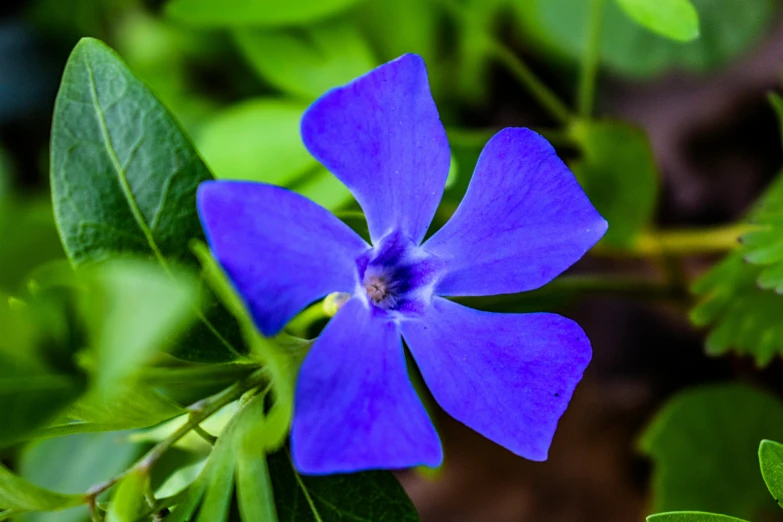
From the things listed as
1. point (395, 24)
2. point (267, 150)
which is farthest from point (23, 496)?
point (395, 24)

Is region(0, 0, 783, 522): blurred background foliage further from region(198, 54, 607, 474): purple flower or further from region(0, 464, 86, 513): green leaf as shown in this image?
region(198, 54, 607, 474): purple flower

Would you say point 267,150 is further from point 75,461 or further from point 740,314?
point 740,314

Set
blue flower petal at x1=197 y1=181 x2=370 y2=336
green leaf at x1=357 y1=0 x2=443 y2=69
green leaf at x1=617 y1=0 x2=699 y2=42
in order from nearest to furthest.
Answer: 1. blue flower petal at x1=197 y1=181 x2=370 y2=336
2. green leaf at x1=617 y1=0 x2=699 y2=42
3. green leaf at x1=357 y1=0 x2=443 y2=69

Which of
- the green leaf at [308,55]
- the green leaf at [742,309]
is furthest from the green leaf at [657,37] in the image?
the green leaf at [742,309]

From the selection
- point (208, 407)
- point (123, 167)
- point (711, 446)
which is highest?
point (123, 167)

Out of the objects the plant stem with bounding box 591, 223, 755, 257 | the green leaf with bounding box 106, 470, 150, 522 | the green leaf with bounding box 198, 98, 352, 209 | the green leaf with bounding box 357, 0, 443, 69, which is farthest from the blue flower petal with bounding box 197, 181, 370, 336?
the green leaf with bounding box 357, 0, 443, 69

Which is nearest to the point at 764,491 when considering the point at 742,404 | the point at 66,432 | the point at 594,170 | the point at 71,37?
the point at 742,404
